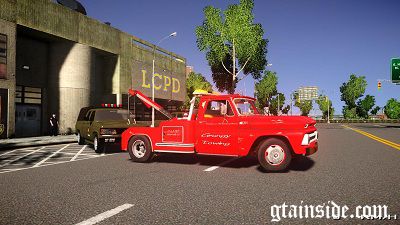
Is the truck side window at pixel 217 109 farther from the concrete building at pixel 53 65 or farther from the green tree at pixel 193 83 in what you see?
the green tree at pixel 193 83

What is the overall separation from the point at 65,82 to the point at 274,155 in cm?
2028

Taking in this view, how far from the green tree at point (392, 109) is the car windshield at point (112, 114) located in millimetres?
148083

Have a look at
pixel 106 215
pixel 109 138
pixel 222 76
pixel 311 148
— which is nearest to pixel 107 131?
pixel 109 138

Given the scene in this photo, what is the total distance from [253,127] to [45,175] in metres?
5.14

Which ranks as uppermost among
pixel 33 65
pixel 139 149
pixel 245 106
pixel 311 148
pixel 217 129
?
pixel 33 65

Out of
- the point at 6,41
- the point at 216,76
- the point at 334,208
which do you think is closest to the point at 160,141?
the point at 334,208

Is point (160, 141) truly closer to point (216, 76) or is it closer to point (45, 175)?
point (45, 175)

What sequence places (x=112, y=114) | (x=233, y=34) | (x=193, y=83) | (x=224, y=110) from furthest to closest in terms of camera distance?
(x=193, y=83), (x=233, y=34), (x=112, y=114), (x=224, y=110)

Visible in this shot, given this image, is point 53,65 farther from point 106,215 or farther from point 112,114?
point 106,215

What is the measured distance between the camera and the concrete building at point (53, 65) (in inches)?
775

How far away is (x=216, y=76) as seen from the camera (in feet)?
164

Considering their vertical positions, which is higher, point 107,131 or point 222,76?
point 222,76

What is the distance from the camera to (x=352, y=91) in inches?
3469

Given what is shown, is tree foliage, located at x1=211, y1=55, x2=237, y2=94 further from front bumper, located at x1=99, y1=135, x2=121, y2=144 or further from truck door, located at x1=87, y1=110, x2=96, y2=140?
front bumper, located at x1=99, y1=135, x2=121, y2=144
